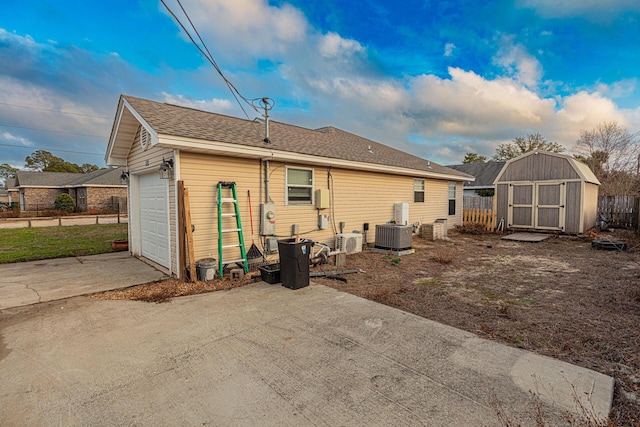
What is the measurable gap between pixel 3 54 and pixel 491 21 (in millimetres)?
24144

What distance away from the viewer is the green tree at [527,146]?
31922 millimetres

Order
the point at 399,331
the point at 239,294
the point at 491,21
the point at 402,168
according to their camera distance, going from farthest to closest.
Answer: the point at 402,168
the point at 491,21
the point at 239,294
the point at 399,331

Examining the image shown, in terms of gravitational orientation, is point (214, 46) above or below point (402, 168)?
above

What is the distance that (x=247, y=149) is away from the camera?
637 centimetres

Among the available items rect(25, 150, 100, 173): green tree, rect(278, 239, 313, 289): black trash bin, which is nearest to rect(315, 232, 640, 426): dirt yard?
rect(278, 239, 313, 289): black trash bin

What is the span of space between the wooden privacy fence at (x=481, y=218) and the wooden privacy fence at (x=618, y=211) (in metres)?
5.85

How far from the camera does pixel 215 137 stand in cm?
603

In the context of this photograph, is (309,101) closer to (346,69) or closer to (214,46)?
(346,69)

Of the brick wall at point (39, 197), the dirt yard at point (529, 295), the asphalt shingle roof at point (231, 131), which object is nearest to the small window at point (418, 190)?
the asphalt shingle roof at point (231, 131)

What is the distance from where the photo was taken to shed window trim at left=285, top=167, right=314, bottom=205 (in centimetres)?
764

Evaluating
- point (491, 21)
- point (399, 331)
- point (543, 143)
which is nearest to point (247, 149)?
point (399, 331)

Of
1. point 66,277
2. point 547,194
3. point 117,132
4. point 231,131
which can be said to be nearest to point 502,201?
point 547,194

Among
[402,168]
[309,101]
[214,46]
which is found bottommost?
[402,168]

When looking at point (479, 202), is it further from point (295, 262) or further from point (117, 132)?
point (117, 132)
